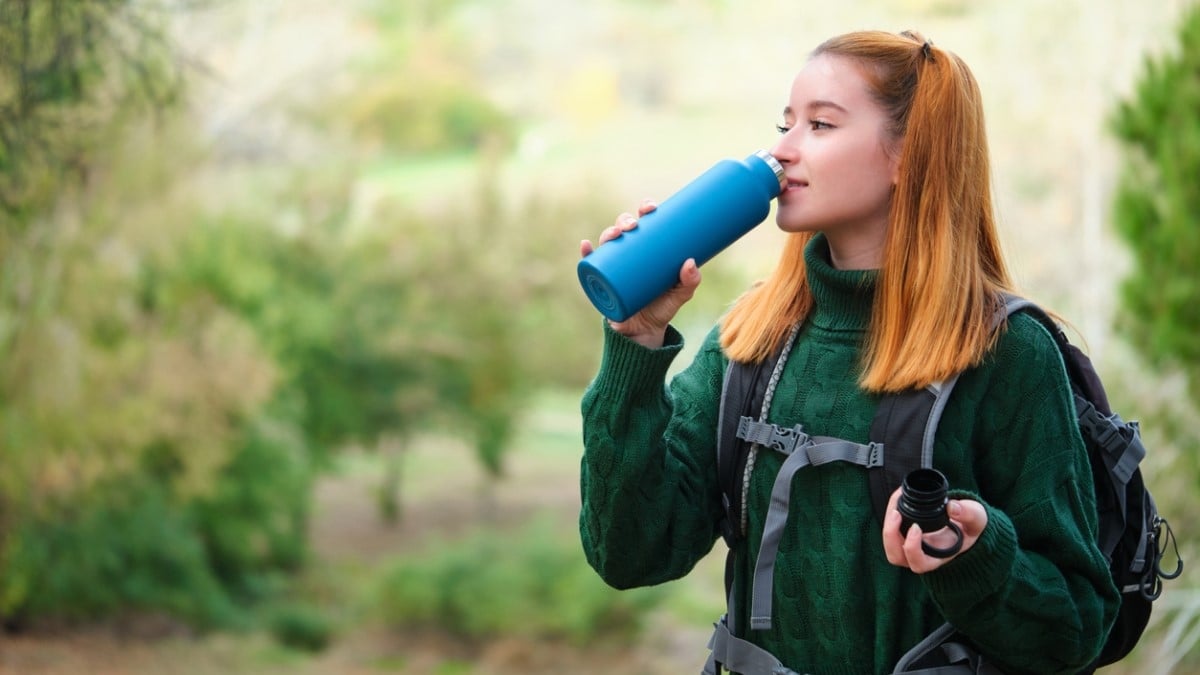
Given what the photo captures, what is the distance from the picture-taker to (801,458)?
1.75m

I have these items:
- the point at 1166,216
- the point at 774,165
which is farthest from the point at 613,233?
the point at 1166,216

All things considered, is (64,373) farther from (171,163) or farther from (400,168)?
(400,168)

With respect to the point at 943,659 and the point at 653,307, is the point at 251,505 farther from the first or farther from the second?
the point at 943,659

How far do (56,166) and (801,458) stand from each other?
3505 mm

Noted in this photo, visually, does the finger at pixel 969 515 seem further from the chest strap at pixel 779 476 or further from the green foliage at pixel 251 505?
the green foliage at pixel 251 505

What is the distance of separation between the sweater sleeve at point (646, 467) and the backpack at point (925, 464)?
0.05 meters

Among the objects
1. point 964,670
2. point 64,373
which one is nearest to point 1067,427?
point 964,670

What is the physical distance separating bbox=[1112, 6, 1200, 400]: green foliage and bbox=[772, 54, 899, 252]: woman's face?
4.79 m

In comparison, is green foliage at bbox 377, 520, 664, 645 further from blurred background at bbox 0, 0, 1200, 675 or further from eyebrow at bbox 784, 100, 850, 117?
eyebrow at bbox 784, 100, 850, 117

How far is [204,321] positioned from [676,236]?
11465 mm

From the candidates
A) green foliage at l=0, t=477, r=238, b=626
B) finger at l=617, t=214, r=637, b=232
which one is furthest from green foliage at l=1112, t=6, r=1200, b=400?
green foliage at l=0, t=477, r=238, b=626

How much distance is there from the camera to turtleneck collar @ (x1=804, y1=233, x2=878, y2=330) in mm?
1814

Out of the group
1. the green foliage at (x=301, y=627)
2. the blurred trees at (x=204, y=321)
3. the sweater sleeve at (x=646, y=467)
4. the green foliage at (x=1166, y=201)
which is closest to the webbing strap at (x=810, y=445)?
the sweater sleeve at (x=646, y=467)

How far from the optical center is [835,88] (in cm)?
178
